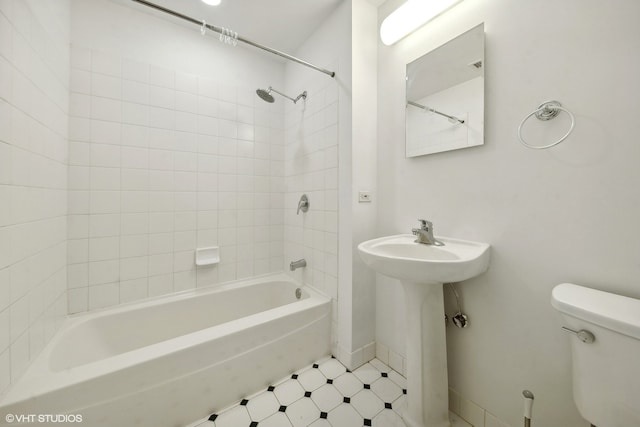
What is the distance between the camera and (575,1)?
2.65ft

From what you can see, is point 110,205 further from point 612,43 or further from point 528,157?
point 612,43

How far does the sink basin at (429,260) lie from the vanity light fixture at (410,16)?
1.15 meters

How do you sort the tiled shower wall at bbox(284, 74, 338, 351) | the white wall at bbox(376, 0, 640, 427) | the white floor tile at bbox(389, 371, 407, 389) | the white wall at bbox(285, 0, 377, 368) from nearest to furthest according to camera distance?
the white wall at bbox(376, 0, 640, 427)
the white floor tile at bbox(389, 371, 407, 389)
the white wall at bbox(285, 0, 377, 368)
the tiled shower wall at bbox(284, 74, 338, 351)

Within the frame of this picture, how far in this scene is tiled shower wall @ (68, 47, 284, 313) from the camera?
1411mm

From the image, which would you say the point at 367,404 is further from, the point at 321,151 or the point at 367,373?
the point at 321,151

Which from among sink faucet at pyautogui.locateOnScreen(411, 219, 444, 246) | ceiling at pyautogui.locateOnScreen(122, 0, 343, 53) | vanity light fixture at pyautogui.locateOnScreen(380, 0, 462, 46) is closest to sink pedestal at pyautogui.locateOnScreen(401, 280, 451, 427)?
sink faucet at pyautogui.locateOnScreen(411, 219, 444, 246)

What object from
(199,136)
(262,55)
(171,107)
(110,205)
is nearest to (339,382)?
(110,205)

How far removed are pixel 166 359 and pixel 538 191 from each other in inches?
67.4

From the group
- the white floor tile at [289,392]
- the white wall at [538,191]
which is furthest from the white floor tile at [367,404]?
the white wall at [538,191]

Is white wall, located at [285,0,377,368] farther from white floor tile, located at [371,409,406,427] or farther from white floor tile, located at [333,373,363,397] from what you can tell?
white floor tile, located at [371,409,406,427]

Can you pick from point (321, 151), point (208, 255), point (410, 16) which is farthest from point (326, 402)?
point (410, 16)

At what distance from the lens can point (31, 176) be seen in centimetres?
100

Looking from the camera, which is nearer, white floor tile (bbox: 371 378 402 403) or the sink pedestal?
the sink pedestal

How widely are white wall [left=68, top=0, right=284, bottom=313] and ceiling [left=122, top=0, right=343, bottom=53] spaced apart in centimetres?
19
